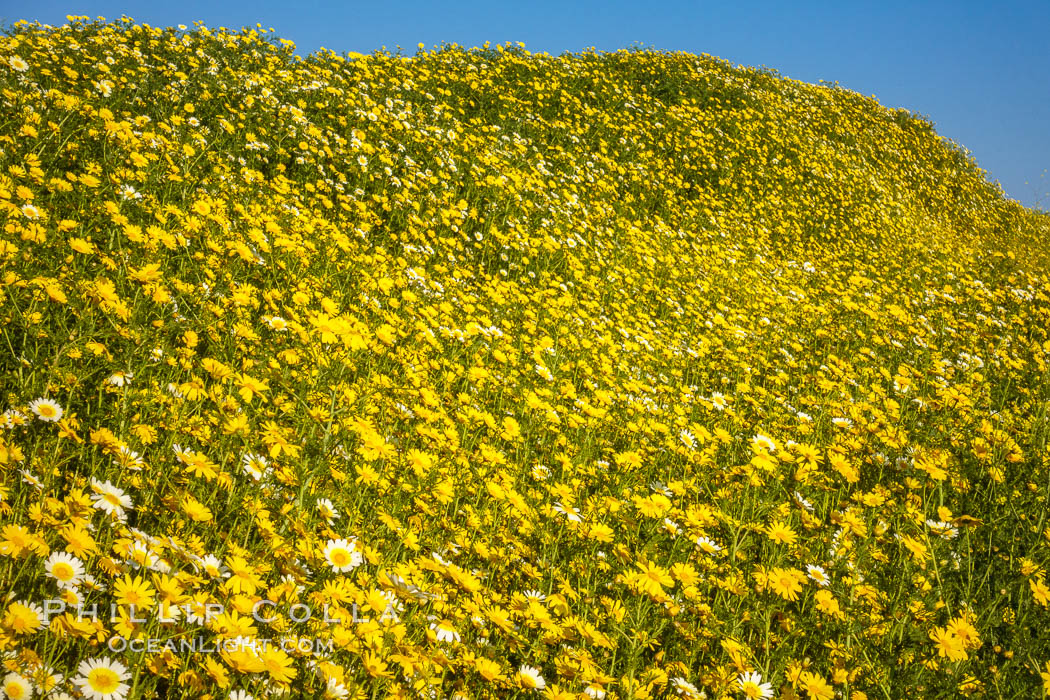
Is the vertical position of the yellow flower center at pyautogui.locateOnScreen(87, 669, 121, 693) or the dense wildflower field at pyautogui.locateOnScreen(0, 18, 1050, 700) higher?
the dense wildflower field at pyautogui.locateOnScreen(0, 18, 1050, 700)

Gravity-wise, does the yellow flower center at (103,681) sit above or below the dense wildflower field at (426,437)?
below

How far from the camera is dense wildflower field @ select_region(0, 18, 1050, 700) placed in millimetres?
1853

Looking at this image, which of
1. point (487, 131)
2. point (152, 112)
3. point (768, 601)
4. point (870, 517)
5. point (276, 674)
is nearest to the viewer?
point (276, 674)

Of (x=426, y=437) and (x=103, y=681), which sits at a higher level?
(x=426, y=437)

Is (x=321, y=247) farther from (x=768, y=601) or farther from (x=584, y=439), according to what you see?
(x=768, y=601)

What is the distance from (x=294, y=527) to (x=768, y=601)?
6.34 feet

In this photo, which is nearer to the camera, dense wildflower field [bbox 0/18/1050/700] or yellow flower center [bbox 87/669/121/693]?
yellow flower center [bbox 87/669/121/693]

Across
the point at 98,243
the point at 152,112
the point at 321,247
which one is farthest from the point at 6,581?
the point at 152,112

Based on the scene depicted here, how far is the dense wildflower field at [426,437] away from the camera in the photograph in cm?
185

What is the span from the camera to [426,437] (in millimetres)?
3088

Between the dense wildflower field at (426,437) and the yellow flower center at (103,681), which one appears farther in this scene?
the dense wildflower field at (426,437)

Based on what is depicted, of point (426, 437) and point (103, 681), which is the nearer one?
point (103, 681)

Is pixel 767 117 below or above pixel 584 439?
above

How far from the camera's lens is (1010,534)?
11.2ft
